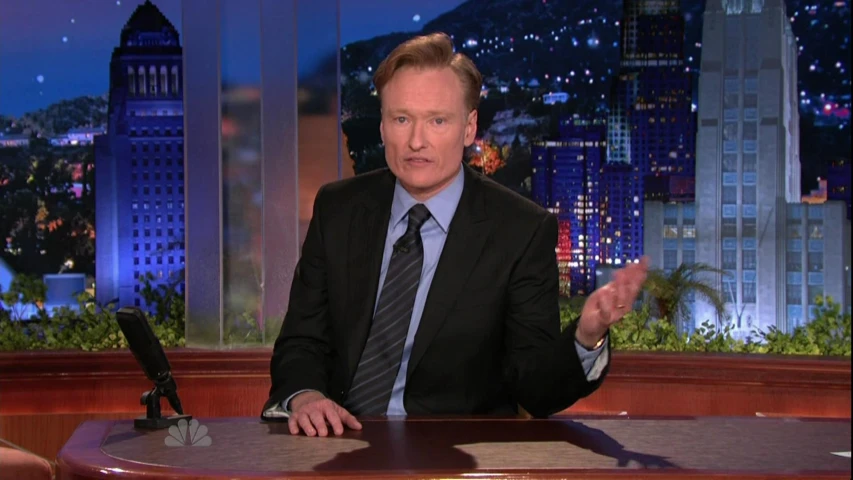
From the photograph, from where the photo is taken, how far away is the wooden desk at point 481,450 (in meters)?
1.38

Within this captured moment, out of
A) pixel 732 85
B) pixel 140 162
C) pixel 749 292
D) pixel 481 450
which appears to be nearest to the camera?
pixel 481 450

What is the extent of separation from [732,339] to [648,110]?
2.10m

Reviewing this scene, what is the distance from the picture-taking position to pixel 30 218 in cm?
527

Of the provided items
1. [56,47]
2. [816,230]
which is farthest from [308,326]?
[816,230]

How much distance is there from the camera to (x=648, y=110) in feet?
20.0

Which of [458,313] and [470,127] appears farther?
[470,127]

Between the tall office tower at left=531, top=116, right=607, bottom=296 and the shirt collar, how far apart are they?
3896 millimetres

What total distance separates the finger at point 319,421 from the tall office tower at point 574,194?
4362 millimetres

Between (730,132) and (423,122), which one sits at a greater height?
(730,132)

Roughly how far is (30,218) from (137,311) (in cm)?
384

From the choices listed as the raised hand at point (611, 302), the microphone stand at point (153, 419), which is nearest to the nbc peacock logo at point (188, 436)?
the microphone stand at point (153, 419)

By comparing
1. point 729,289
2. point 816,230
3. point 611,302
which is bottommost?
point 729,289

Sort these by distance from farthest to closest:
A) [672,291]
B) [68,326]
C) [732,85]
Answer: [732,85]
[672,291]
[68,326]

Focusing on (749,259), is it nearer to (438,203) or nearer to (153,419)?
(438,203)
